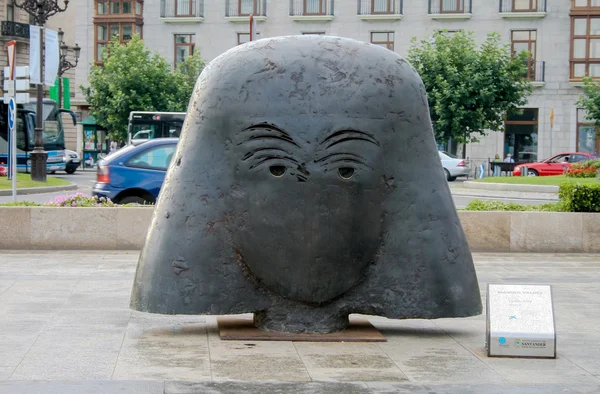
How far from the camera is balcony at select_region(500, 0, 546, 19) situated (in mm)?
49719

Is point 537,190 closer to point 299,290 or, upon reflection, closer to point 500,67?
point 500,67

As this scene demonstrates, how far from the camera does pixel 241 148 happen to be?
7.75m

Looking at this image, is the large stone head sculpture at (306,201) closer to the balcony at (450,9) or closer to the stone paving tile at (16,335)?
the stone paving tile at (16,335)

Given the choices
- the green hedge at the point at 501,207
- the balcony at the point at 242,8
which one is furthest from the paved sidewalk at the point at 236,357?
the balcony at the point at 242,8

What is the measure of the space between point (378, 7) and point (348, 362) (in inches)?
1823

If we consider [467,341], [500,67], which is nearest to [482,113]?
[500,67]

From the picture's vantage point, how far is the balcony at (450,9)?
166 ft

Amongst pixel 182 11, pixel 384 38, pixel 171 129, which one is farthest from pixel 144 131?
pixel 384 38

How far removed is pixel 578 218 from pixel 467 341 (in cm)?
731

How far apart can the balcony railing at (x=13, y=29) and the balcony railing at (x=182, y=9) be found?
12841mm

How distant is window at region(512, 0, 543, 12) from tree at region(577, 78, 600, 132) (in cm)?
610

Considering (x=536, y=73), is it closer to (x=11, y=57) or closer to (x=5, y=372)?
(x=11, y=57)

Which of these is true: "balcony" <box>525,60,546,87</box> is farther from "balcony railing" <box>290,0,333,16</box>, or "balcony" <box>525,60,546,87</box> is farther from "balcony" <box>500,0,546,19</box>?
"balcony railing" <box>290,0,333,16</box>

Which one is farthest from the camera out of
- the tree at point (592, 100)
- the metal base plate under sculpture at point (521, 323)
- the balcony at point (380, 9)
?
the balcony at point (380, 9)
